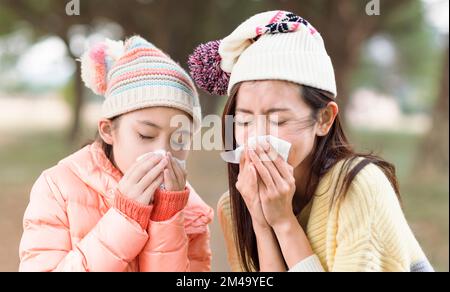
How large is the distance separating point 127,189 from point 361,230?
0.56 meters

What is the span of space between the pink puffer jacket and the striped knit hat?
7.2 inches

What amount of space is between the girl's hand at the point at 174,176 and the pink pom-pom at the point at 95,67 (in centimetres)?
35

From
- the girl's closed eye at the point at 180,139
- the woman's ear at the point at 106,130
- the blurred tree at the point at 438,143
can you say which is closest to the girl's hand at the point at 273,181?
the girl's closed eye at the point at 180,139

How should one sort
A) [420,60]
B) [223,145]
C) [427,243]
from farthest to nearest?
1. [420,60]
2. [427,243]
3. [223,145]

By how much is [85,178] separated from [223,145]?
1.22 feet

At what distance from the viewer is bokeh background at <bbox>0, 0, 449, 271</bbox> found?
4336mm

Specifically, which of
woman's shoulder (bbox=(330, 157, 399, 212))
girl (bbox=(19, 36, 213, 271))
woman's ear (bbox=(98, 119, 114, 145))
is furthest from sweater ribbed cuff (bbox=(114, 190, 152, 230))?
woman's shoulder (bbox=(330, 157, 399, 212))

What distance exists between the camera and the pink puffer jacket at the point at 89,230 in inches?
54.7

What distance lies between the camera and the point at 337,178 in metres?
1.45

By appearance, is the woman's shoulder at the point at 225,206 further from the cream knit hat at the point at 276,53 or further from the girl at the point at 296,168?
the cream knit hat at the point at 276,53

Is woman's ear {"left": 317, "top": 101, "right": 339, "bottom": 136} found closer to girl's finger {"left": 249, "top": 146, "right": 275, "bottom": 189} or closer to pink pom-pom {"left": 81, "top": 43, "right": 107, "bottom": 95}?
girl's finger {"left": 249, "top": 146, "right": 275, "bottom": 189}

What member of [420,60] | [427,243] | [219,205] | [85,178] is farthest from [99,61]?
[420,60]

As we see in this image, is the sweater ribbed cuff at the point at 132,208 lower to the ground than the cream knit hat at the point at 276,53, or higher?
lower
